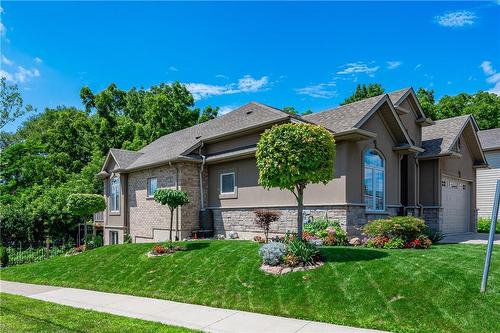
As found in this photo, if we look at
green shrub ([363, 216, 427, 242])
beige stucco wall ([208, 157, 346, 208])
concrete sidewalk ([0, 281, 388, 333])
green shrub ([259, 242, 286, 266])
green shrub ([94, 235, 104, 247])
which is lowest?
green shrub ([94, 235, 104, 247])

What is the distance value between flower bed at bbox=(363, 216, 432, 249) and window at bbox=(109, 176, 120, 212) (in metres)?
15.9

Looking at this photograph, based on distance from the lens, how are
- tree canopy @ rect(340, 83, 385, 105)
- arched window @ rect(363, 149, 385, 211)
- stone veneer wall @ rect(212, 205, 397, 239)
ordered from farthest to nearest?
tree canopy @ rect(340, 83, 385, 105) → arched window @ rect(363, 149, 385, 211) → stone veneer wall @ rect(212, 205, 397, 239)

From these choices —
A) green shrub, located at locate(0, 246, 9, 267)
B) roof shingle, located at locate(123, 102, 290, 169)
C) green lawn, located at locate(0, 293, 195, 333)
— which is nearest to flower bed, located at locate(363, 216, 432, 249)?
Answer: roof shingle, located at locate(123, 102, 290, 169)

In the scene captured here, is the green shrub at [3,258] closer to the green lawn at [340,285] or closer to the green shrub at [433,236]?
the green lawn at [340,285]

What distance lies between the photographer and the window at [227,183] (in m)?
17.7

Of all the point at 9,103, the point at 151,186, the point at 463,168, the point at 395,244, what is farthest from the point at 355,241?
the point at 9,103

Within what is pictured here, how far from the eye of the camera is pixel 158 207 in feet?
63.8

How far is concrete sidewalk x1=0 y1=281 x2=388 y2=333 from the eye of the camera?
6.87m

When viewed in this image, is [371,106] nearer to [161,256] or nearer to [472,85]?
[161,256]

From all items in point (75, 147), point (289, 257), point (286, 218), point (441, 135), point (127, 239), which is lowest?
point (127, 239)

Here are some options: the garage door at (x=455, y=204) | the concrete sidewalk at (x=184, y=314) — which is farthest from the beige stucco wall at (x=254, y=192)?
the garage door at (x=455, y=204)

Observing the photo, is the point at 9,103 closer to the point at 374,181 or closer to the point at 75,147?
the point at 75,147

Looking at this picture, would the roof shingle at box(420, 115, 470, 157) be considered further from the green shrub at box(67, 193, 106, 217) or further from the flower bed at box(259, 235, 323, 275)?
the green shrub at box(67, 193, 106, 217)

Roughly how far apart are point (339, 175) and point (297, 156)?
4076mm
